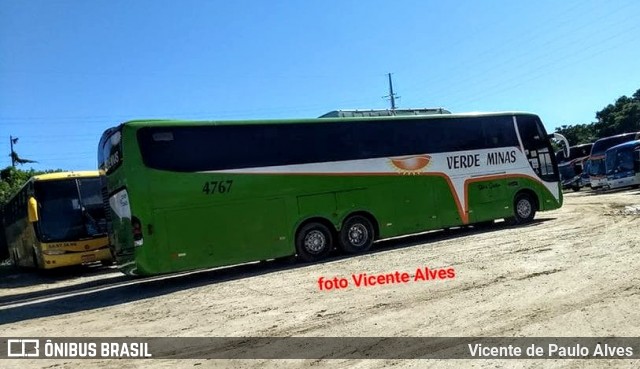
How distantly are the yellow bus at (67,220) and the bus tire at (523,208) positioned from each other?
39.6 feet

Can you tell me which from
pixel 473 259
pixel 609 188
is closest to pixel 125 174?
pixel 473 259

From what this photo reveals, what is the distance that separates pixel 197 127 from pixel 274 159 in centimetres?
188

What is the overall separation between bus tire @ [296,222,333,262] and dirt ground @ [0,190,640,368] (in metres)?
0.71

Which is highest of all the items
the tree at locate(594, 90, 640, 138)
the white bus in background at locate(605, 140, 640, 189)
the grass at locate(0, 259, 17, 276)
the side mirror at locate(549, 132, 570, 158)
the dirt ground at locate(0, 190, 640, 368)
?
the tree at locate(594, 90, 640, 138)

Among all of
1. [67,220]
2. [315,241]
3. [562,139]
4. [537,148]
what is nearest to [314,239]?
[315,241]

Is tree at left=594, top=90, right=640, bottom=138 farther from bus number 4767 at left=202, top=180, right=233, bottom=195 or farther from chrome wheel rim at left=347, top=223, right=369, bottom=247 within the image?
bus number 4767 at left=202, top=180, right=233, bottom=195

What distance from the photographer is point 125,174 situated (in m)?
10.9

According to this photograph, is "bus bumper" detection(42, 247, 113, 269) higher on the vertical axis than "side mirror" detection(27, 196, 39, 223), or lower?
lower

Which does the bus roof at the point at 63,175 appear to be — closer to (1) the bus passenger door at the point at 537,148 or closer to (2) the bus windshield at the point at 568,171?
(1) the bus passenger door at the point at 537,148

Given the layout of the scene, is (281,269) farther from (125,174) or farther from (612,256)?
(612,256)

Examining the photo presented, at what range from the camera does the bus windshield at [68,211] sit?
16.1 m

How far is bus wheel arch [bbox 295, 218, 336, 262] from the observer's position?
1280cm

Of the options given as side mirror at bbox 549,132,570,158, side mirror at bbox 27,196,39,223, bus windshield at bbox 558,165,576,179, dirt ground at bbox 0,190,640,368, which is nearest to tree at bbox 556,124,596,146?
bus windshield at bbox 558,165,576,179

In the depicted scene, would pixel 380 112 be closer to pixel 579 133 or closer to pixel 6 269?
pixel 6 269
